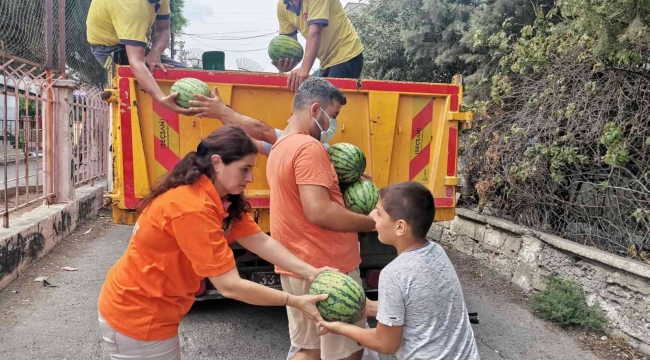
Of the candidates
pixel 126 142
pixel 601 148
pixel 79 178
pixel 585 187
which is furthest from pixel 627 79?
pixel 79 178

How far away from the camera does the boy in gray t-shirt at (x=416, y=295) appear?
1.91 m

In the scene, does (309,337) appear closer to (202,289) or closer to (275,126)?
(202,289)

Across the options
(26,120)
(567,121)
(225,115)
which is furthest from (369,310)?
(26,120)

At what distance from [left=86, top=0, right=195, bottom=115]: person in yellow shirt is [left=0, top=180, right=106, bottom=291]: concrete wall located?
2.28 m

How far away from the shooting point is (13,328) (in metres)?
4.12

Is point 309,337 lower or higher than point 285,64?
lower

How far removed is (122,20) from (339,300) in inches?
111

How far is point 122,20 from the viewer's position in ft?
12.2

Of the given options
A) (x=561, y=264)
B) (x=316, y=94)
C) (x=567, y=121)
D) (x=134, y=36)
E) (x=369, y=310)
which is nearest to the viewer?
(x=369, y=310)

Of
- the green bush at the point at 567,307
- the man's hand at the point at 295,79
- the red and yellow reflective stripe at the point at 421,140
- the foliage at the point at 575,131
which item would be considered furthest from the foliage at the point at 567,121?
the man's hand at the point at 295,79

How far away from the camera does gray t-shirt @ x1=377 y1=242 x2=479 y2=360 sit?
191cm

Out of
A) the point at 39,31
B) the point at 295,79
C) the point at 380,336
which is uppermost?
the point at 39,31

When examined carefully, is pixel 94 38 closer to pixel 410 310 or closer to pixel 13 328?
pixel 13 328

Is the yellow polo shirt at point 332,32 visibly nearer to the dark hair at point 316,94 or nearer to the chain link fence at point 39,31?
the dark hair at point 316,94
